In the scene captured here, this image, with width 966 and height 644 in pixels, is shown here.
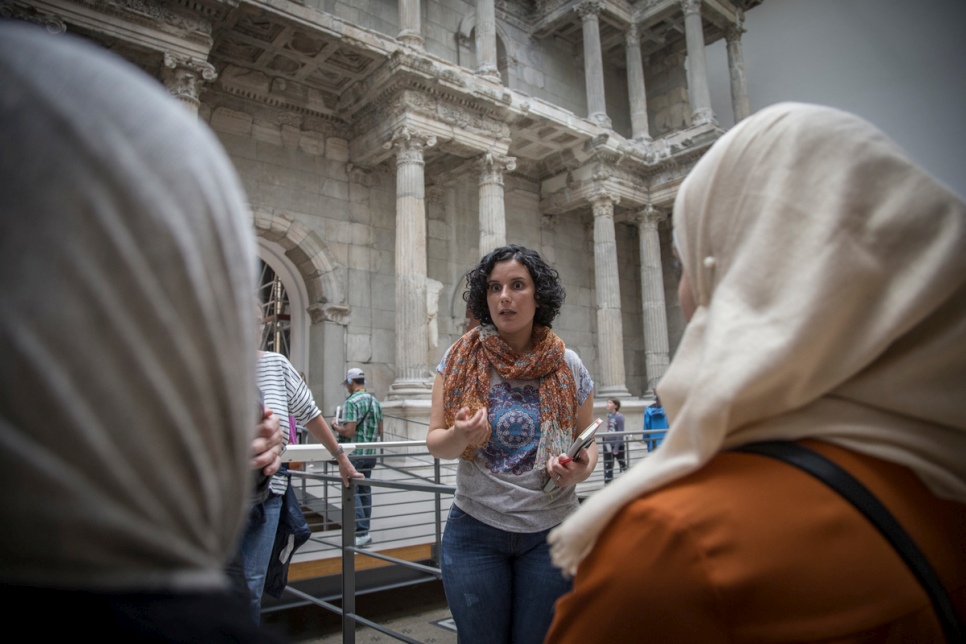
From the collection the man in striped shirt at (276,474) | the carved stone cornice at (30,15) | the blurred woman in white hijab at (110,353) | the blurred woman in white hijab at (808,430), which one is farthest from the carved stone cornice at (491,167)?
the blurred woman in white hijab at (110,353)

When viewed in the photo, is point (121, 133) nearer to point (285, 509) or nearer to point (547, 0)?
point (285, 509)

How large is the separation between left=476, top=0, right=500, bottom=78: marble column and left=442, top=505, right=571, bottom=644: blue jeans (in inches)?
450

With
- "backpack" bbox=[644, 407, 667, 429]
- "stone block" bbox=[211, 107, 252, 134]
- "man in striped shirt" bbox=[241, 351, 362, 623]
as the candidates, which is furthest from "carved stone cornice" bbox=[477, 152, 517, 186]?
"man in striped shirt" bbox=[241, 351, 362, 623]

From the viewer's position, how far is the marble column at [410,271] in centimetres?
1055

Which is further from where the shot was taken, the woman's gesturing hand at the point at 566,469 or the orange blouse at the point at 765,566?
the woman's gesturing hand at the point at 566,469

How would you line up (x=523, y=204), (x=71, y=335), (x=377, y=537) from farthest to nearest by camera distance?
(x=523, y=204) < (x=377, y=537) < (x=71, y=335)

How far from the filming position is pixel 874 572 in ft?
2.59

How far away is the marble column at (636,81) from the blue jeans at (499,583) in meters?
15.2

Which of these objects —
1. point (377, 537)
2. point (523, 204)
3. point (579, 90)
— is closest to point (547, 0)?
point (579, 90)

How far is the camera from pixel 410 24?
10.9 meters

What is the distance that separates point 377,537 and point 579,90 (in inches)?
559

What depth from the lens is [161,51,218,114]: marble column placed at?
324 inches

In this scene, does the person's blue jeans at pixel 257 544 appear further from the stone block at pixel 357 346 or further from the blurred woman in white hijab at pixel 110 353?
the stone block at pixel 357 346

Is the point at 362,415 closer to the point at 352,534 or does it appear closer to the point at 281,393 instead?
the point at 352,534
